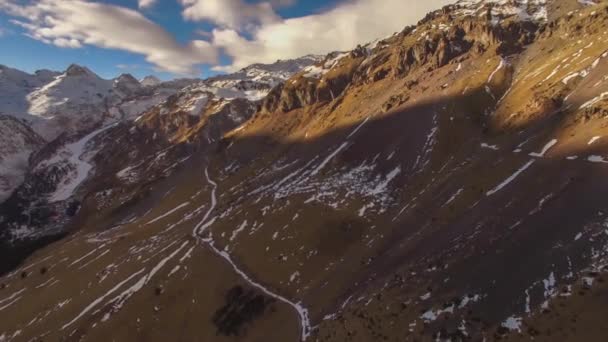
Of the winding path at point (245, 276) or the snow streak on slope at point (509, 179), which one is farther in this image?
the snow streak on slope at point (509, 179)

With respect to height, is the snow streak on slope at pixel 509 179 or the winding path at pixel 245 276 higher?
the snow streak on slope at pixel 509 179

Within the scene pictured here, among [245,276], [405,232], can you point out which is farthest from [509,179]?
[245,276]

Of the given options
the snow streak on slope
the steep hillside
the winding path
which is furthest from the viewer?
the snow streak on slope

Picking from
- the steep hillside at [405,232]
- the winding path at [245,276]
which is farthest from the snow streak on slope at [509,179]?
the winding path at [245,276]

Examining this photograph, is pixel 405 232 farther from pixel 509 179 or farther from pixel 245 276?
pixel 245 276

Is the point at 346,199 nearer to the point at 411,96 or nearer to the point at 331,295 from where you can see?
the point at 331,295

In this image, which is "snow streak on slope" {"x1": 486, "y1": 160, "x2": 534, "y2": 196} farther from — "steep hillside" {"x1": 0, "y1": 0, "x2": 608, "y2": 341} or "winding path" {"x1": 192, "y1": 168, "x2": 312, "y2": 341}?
"winding path" {"x1": 192, "y1": 168, "x2": 312, "y2": 341}

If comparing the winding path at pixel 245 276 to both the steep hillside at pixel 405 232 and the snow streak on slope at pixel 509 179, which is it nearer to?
the steep hillside at pixel 405 232

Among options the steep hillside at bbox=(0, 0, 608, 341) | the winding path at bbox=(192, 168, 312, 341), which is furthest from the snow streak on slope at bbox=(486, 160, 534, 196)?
the winding path at bbox=(192, 168, 312, 341)

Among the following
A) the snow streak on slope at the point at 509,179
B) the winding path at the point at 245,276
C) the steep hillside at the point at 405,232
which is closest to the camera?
the steep hillside at the point at 405,232
